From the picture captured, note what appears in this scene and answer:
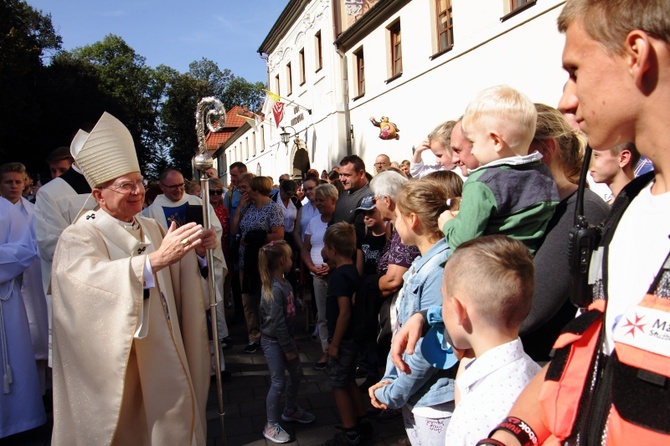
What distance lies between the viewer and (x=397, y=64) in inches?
564

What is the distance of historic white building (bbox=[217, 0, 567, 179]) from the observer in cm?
884

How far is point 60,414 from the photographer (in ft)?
9.27

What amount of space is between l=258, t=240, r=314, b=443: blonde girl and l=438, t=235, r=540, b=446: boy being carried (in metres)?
2.42

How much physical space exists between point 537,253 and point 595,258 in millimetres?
832

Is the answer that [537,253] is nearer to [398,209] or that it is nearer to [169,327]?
[398,209]

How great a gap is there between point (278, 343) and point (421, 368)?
1.92 metres

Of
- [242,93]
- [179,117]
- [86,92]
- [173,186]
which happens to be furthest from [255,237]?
[242,93]

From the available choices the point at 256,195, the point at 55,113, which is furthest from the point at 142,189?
the point at 55,113

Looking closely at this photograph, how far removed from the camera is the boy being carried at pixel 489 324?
153 centimetres

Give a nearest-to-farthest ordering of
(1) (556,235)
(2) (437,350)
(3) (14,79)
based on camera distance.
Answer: (1) (556,235) → (2) (437,350) → (3) (14,79)

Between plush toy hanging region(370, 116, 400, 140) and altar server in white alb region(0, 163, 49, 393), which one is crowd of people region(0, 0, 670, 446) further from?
plush toy hanging region(370, 116, 400, 140)

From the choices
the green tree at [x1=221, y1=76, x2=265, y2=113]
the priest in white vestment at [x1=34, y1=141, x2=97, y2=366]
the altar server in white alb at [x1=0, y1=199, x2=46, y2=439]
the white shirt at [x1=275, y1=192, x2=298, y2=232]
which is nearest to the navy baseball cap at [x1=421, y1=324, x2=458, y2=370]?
the priest in white vestment at [x1=34, y1=141, x2=97, y2=366]

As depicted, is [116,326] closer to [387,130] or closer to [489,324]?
[489,324]

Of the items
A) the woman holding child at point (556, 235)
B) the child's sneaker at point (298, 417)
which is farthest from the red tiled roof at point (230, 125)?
the woman holding child at point (556, 235)
